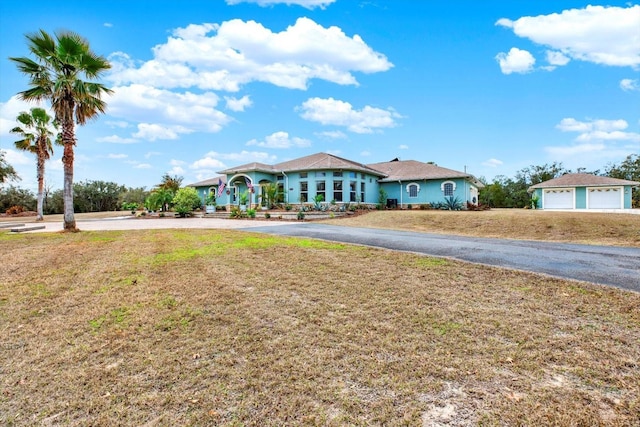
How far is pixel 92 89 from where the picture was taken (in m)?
14.1

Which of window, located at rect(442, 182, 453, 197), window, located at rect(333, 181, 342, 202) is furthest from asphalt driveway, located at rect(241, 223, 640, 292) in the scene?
window, located at rect(442, 182, 453, 197)

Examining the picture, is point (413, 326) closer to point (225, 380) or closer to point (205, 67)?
point (225, 380)

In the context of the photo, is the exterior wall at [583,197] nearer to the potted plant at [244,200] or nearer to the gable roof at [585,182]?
the gable roof at [585,182]

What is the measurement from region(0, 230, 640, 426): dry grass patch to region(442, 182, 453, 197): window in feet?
75.5

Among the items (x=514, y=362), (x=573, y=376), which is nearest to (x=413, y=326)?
(x=514, y=362)

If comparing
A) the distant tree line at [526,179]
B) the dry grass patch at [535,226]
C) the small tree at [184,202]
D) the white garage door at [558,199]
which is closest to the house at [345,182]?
the small tree at [184,202]

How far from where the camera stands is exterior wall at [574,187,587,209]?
28781mm

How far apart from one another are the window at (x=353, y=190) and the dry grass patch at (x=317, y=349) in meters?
21.8

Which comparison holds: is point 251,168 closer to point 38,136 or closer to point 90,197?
point 38,136

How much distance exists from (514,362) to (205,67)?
69.5ft

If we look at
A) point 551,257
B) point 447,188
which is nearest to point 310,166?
point 447,188

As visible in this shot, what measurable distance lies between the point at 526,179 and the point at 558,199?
2181cm

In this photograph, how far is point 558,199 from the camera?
30.3 metres

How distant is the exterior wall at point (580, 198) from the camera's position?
28781 mm
